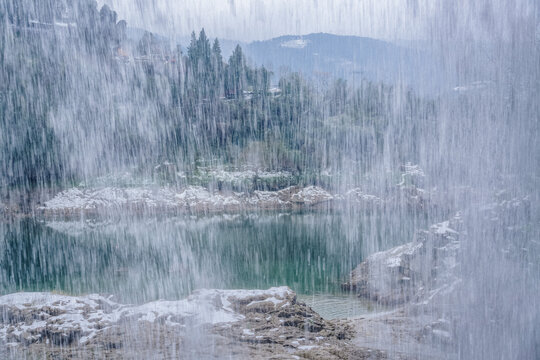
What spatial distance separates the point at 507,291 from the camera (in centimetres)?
825

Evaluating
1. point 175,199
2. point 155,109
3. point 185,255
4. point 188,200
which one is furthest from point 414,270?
point 155,109

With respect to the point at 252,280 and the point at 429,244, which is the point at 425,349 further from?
the point at 252,280

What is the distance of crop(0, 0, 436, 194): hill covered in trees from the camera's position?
38312mm

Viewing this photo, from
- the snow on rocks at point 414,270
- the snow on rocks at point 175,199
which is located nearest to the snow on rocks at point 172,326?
the snow on rocks at point 414,270

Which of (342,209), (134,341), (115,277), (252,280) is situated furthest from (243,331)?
(342,209)

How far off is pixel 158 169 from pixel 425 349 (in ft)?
120

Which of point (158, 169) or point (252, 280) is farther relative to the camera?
point (158, 169)

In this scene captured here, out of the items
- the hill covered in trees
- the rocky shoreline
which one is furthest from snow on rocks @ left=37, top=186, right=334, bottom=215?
the hill covered in trees

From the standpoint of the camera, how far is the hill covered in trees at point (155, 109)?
3831 cm

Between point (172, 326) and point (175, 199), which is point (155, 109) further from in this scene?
point (172, 326)

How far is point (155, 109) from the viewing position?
4831 cm

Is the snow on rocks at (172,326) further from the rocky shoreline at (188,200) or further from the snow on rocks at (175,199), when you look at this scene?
the snow on rocks at (175,199)

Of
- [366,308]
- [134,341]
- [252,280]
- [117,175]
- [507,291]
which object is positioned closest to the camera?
[134,341]

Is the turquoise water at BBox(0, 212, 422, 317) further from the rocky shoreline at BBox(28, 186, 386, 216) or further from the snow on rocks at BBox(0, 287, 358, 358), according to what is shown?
the rocky shoreline at BBox(28, 186, 386, 216)
